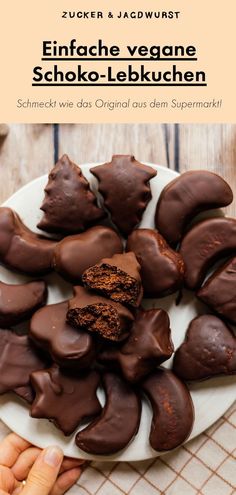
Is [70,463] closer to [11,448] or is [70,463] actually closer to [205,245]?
[11,448]

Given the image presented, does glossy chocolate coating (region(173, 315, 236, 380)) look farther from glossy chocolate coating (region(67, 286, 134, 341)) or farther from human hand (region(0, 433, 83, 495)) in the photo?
human hand (region(0, 433, 83, 495))

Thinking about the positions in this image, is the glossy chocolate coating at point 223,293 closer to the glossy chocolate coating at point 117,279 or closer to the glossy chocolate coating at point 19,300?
the glossy chocolate coating at point 117,279

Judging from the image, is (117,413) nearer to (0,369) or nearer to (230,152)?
(0,369)

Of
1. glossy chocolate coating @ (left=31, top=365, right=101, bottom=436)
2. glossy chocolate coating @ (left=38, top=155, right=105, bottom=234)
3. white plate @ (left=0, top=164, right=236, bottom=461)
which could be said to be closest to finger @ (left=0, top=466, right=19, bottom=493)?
white plate @ (left=0, top=164, right=236, bottom=461)

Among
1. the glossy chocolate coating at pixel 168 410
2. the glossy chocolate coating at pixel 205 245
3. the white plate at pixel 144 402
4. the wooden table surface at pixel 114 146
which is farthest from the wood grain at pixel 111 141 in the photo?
the glossy chocolate coating at pixel 168 410

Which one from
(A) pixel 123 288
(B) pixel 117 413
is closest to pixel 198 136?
(A) pixel 123 288
